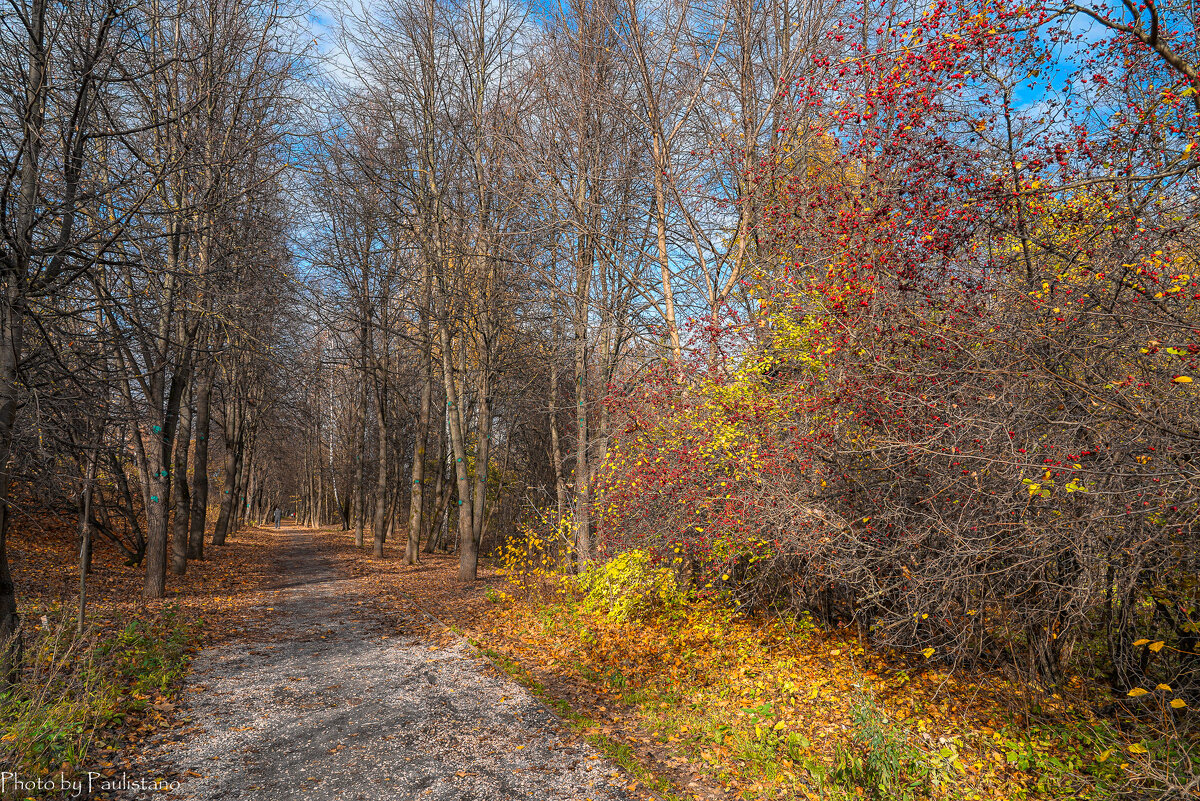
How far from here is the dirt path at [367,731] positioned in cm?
466

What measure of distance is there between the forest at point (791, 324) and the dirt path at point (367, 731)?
163cm

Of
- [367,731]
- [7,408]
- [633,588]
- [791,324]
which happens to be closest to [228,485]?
[7,408]

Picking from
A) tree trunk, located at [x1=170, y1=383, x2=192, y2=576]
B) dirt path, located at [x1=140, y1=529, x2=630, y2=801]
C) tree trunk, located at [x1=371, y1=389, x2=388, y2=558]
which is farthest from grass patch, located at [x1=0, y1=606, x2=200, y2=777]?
tree trunk, located at [x1=371, y1=389, x2=388, y2=558]

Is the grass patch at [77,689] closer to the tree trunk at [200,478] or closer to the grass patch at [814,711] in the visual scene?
the grass patch at [814,711]

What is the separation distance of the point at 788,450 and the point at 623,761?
3565 millimetres

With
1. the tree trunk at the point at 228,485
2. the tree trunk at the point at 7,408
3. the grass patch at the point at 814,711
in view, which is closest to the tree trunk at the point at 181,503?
the tree trunk at the point at 228,485

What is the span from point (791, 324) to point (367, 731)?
638 centimetres

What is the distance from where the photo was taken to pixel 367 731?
221 inches

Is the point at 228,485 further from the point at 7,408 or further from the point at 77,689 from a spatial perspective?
the point at 77,689

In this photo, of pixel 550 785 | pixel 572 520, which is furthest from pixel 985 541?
pixel 572 520

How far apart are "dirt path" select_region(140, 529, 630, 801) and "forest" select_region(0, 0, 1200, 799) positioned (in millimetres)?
1626

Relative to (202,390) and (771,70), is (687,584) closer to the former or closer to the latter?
(771,70)

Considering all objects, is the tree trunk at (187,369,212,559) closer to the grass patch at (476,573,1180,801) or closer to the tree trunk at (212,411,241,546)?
the tree trunk at (212,411,241,546)

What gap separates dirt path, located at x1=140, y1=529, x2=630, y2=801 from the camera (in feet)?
15.3
